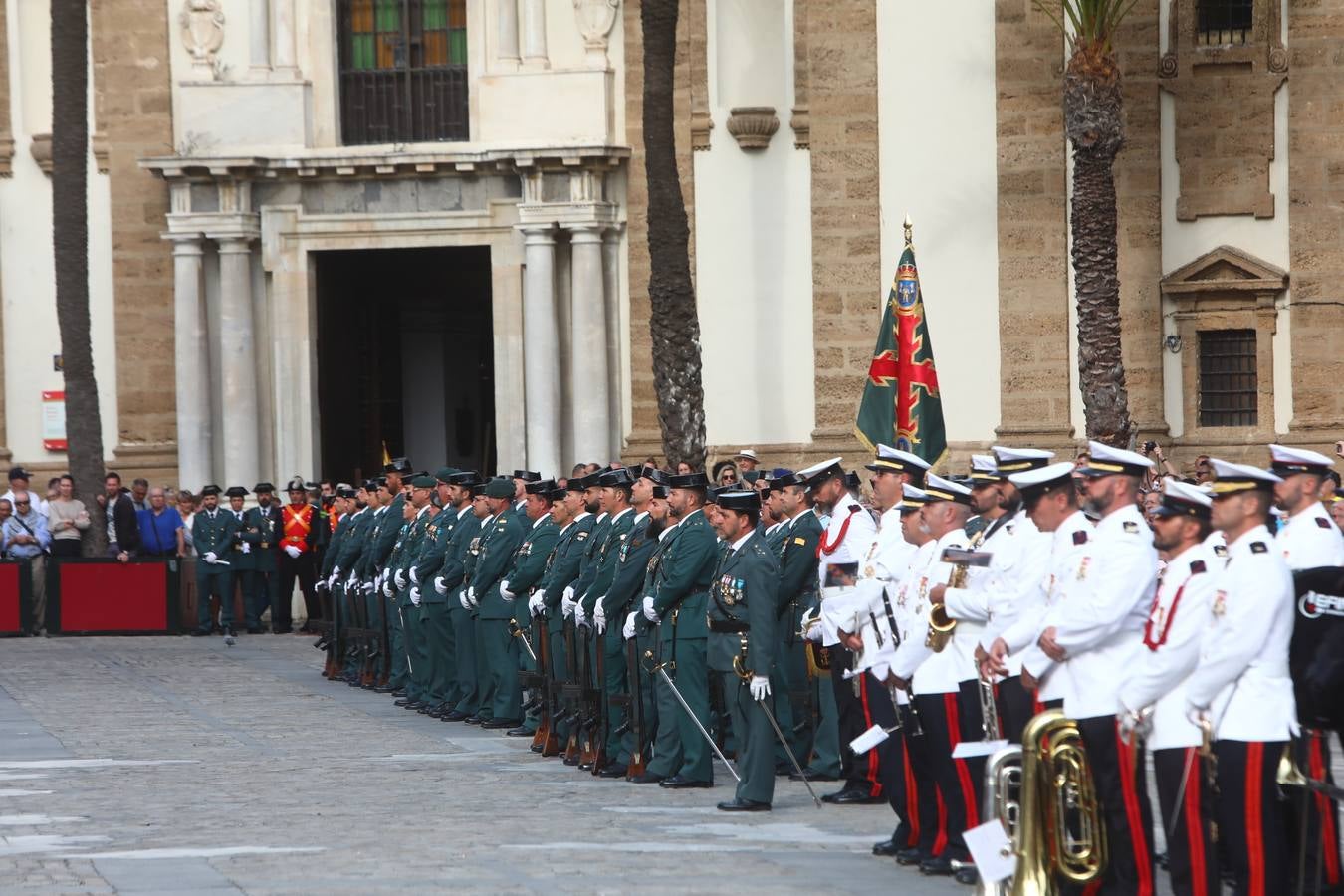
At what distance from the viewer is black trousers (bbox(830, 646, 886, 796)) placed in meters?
14.0

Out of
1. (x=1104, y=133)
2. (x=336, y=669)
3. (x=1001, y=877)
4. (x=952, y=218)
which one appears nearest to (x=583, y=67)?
(x=952, y=218)

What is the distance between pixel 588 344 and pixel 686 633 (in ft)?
51.3

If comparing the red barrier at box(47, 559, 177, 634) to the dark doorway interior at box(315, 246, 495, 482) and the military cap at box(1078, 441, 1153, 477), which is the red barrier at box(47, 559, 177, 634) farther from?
the military cap at box(1078, 441, 1153, 477)

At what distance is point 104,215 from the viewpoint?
3133 centimetres

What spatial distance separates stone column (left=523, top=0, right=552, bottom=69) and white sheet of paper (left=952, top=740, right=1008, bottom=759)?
20457 millimetres

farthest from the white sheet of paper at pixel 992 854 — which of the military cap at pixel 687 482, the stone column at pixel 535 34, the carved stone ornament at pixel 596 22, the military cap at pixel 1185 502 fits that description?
the stone column at pixel 535 34

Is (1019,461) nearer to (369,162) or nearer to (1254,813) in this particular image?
(1254,813)

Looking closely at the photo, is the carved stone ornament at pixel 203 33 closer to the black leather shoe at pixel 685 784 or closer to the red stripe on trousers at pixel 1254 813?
the black leather shoe at pixel 685 784

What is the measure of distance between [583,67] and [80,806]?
1783 centimetres


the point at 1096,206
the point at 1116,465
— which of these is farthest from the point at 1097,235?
the point at 1116,465

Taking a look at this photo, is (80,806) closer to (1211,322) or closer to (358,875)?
(358,875)

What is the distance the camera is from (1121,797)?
972 centimetres

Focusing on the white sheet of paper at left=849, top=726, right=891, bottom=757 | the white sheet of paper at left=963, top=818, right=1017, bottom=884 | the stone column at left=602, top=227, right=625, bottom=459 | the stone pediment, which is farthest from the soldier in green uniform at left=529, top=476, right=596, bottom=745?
the stone pediment

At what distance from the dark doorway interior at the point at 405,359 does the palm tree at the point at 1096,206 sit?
907 cm
